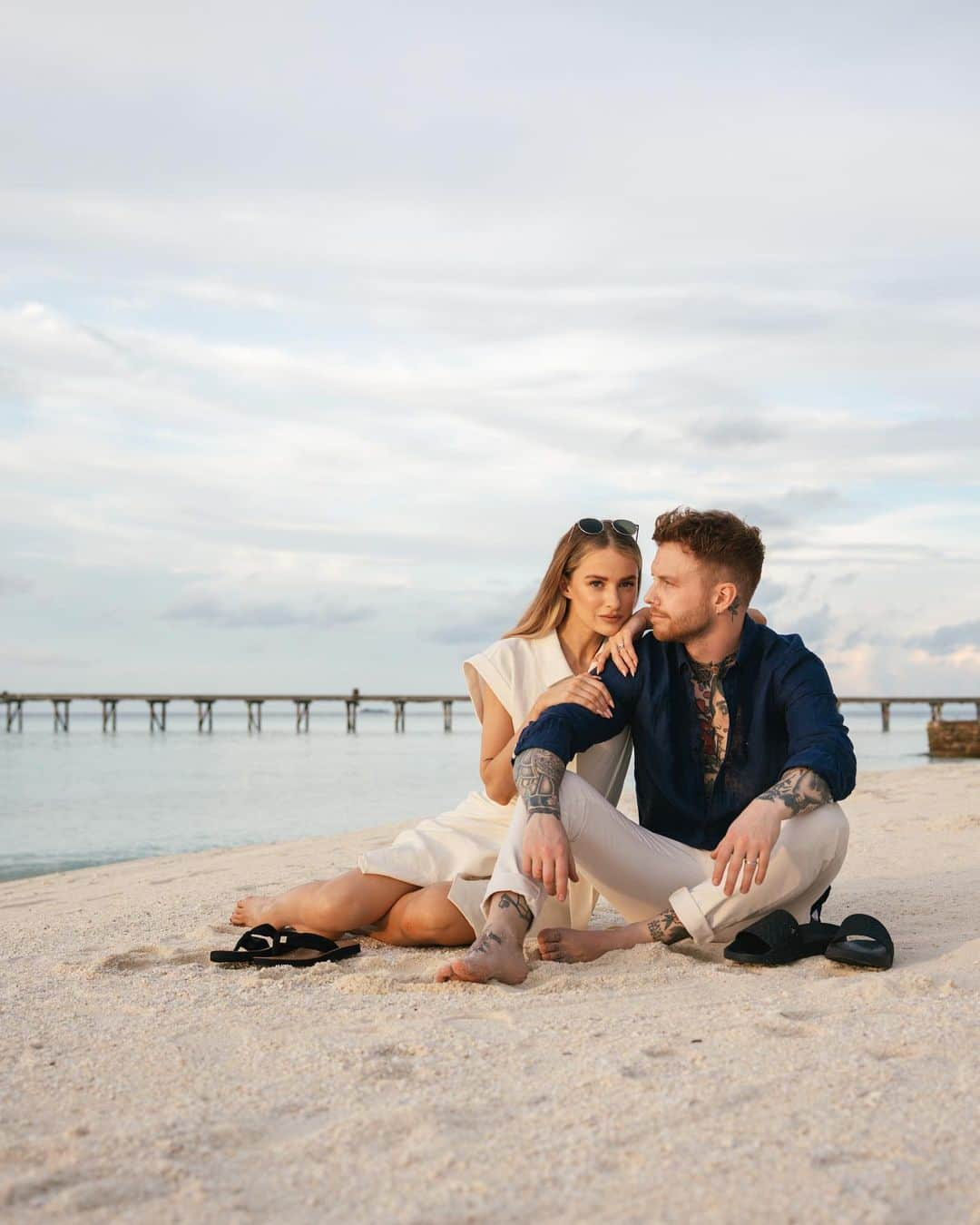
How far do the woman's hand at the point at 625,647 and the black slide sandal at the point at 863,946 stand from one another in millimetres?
1043

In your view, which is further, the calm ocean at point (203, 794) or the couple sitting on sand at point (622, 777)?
the calm ocean at point (203, 794)

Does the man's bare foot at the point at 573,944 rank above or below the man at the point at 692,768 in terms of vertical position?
below

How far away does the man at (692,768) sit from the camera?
3.45 meters

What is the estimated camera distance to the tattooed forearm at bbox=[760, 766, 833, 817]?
3355mm

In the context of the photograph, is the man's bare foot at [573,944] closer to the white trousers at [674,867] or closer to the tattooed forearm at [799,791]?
the white trousers at [674,867]

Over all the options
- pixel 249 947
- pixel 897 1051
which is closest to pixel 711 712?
pixel 897 1051

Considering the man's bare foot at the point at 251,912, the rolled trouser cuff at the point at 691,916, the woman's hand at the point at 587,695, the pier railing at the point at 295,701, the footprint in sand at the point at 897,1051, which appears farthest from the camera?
the pier railing at the point at 295,701

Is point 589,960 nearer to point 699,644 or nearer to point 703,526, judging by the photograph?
point 699,644

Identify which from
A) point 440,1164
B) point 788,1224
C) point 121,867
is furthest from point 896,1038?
point 121,867

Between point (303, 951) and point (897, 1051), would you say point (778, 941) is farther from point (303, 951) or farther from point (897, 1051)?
point (303, 951)

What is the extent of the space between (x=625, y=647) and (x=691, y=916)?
880mm

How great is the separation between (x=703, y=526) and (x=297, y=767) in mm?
24485

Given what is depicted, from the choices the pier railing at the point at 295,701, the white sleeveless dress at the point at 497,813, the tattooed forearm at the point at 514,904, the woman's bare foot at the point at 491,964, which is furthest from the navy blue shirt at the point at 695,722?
the pier railing at the point at 295,701

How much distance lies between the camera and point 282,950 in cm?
379
